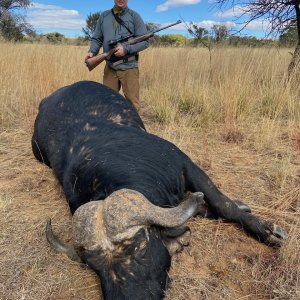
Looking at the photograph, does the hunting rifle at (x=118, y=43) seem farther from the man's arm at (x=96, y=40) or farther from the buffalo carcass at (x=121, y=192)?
the buffalo carcass at (x=121, y=192)

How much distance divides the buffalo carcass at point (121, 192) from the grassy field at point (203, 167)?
294mm

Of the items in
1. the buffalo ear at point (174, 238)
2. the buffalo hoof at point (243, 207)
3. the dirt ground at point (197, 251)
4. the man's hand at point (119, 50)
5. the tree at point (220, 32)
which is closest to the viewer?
the buffalo ear at point (174, 238)

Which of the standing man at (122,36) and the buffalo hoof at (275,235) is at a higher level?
the standing man at (122,36)

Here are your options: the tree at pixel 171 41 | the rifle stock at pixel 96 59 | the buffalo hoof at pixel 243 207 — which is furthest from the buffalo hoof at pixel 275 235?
the tree at pixel 171 41

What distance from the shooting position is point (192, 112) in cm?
661

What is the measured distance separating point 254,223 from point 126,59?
3798 millimetres

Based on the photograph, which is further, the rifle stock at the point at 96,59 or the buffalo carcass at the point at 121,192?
the rifle stock at the point at 96,59

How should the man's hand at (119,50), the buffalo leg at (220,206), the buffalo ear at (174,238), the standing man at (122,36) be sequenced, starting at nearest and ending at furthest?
the buffalo ear at (174,238) → the buffalo leg at (220,206) → the man's hand at (119,50) → the standing man at (122,36)

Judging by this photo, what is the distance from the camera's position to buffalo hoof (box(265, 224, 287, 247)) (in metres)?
3.08

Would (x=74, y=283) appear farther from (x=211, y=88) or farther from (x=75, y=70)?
(x=75, y=70)

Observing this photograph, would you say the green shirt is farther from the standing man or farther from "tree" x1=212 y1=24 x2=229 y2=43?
"tree" x1=212 y1=24 x2=229 y2=43

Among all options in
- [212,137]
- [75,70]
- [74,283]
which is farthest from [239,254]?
[75,70]

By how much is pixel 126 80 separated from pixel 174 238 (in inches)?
165

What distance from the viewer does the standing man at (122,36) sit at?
20.0ft
